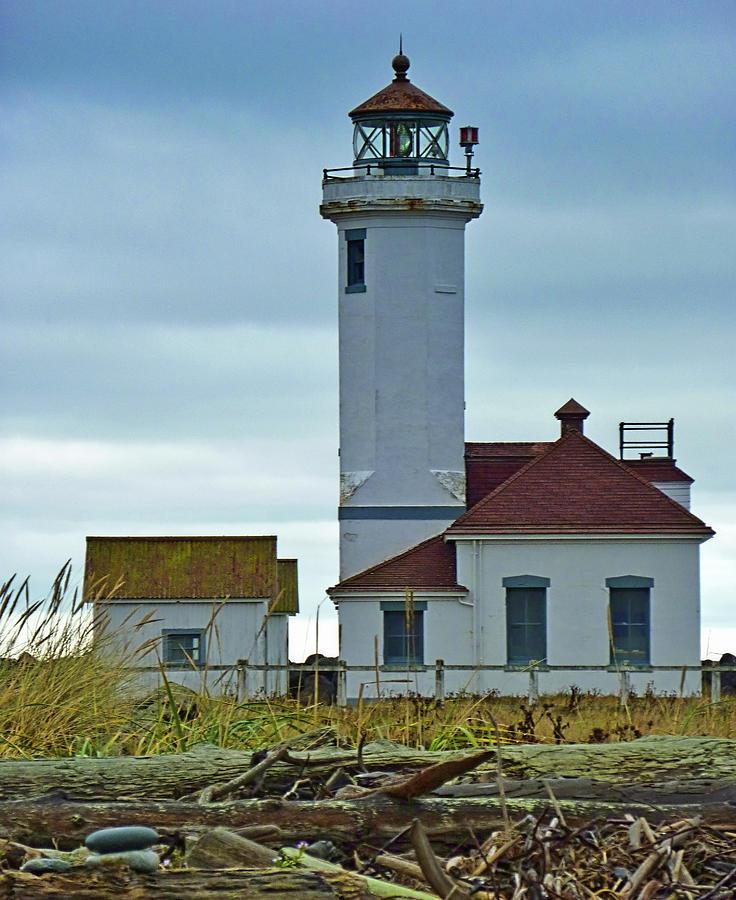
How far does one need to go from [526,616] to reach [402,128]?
1046 cm

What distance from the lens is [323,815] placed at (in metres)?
4.29

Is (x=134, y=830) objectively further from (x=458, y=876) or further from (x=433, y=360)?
(x=433, y=360)

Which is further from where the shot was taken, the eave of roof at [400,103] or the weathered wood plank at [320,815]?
the eave of roof at [400,103]

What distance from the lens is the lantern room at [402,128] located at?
1254 inches

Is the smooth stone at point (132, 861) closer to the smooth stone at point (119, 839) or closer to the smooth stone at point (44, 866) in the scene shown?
the smooth stone at point (44, 866)

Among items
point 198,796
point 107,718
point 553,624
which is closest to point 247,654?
point 553,624

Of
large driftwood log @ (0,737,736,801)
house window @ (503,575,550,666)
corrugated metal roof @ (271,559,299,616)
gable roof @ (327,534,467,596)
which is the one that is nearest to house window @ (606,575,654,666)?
house window @ (503,575,550,666)

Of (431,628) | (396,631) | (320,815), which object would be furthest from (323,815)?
(396,631)

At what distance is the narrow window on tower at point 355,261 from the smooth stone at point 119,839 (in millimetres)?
27336

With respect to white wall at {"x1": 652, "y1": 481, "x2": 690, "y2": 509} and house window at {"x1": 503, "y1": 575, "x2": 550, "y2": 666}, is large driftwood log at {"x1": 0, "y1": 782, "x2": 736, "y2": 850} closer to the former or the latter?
house window at {"x1": 503, "y1": 575, "x2": 550, "y2": 666}

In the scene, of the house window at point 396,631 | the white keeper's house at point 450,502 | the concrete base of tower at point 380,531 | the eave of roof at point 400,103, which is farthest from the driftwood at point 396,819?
the eave of roof at point 400,103

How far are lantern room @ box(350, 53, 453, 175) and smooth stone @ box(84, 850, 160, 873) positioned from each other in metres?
28.8

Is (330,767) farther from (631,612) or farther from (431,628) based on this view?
(631,612)

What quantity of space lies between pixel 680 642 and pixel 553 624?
7.63 feet
